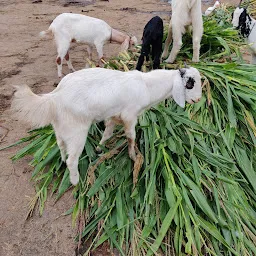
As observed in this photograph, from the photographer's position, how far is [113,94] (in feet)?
8.16

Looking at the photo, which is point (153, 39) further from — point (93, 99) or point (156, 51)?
point (93, 99)

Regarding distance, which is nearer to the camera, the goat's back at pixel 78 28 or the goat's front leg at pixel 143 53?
the goat's front leg at pixel 143 53

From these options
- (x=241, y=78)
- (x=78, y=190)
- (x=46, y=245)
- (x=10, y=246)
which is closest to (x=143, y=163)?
(x=78, y=190)

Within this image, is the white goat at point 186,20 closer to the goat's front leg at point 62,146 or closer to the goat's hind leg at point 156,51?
the goat's hind leg at point 156,51

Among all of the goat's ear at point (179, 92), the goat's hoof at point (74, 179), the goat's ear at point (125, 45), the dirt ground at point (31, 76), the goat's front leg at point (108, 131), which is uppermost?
the goat's ear at point (179, 92)

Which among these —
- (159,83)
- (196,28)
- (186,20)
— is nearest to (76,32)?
(186,20)

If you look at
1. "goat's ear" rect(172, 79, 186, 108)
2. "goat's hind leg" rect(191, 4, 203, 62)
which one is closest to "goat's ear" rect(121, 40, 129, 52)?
"goat's hind leg" rect(191, 4, 203, 62)

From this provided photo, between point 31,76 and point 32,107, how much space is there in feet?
8.84

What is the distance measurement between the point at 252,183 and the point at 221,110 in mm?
783

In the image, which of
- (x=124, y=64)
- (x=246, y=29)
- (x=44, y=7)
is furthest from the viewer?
(x=44, y=7)

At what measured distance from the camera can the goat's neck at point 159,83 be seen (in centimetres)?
267

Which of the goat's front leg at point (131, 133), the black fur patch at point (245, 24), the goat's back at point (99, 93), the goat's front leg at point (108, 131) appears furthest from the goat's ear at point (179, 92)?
the black fur patch at point (245, 24)

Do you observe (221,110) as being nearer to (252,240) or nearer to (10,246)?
(252,240)

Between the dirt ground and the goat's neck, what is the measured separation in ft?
3.57
